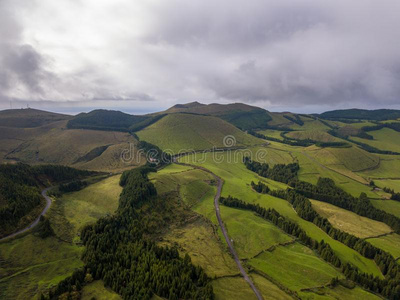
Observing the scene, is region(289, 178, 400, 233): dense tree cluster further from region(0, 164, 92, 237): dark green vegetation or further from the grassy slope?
region(0, 164, 92, 237): dark green vegetation

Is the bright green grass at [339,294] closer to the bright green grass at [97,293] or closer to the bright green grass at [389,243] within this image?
the bright green grass at [389,243]

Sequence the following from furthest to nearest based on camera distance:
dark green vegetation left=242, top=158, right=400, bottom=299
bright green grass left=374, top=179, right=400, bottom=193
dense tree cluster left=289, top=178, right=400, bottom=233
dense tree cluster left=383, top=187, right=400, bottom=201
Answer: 1. bright green grass left=374, top=179, right=400, bottom=193
2. dense tree cluster left=383, top=187, right=400, bottom=201
3. dense tree cluster left=289, top=178, right=400, bottom=233
4. dark green vegetation left=242, top=158, right=400, bottom=299

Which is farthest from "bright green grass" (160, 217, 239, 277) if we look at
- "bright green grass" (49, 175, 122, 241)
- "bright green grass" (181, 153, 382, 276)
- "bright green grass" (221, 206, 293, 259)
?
"bright green grass" (49, 175, 122, 241)

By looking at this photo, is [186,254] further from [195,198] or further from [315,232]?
[315,232]

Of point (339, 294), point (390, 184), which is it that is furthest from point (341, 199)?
point (339, 294)

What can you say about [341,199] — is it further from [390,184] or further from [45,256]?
[45,256]

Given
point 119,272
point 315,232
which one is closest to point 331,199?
point 315,232
